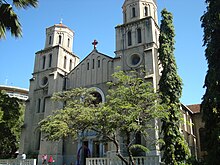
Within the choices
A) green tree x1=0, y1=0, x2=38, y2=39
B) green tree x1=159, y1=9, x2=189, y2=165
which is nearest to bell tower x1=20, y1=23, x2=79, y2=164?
green tree x1=159, y1=9, x2=189, y2=165

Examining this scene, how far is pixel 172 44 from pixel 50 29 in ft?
61.9

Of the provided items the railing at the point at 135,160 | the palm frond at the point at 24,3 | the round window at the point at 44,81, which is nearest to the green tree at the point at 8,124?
the round window at the point at 44,81


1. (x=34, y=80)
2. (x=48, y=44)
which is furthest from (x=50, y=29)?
(x=34, y=80)

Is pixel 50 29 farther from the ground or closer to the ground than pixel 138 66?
farther from the ground

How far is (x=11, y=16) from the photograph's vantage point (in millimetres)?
12664

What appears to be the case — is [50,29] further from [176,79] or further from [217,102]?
[217,102]

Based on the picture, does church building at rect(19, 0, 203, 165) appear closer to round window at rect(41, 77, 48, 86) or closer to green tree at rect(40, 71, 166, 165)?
round window at rect(41, 77, 48, 86)

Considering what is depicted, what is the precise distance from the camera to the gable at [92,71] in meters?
26.5

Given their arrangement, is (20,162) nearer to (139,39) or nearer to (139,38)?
(139,39)

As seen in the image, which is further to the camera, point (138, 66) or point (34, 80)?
point (34, 80)

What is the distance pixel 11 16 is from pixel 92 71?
15.3 metres

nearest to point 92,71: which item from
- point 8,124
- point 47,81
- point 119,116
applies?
point 47,81

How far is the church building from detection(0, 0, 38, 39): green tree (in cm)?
Answer: 1285

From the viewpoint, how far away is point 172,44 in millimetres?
20453
